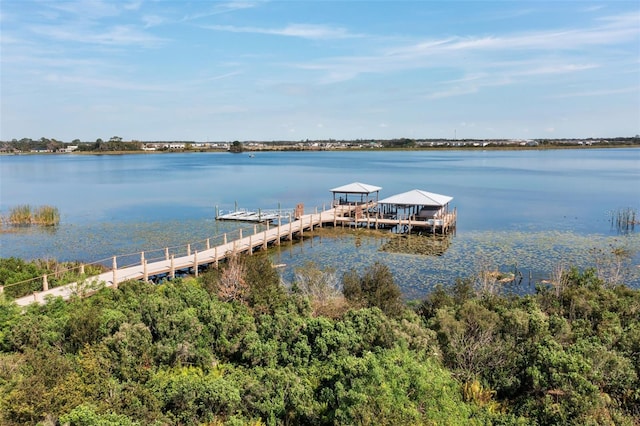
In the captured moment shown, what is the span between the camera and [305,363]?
966cm

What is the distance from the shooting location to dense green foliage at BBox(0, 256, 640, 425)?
7.39 m

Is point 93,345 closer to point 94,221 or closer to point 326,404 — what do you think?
point 326,404

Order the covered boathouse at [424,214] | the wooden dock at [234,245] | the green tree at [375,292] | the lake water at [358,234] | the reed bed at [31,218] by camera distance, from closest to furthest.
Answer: the green tree at [375,292] → the wooden dock at [234,245] → the lake water at [358,234] → the covered boathouse at [424,214] → the reed bed at [31,218]

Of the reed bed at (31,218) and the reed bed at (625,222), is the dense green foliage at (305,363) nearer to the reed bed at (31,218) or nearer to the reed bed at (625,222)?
the reed bed at (625,222)

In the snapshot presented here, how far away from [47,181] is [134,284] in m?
64.4

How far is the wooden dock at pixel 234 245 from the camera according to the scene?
16484mm

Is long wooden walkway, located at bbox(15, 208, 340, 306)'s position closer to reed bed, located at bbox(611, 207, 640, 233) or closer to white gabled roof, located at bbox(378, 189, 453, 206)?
white gabled roof, located at bbox(378, 189, 453, 206)

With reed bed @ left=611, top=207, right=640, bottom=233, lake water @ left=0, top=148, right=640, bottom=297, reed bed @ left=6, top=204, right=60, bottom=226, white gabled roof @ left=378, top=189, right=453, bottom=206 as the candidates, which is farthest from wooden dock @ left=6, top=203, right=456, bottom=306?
reed bed @ left=6, top=204, right=60, bottom=226

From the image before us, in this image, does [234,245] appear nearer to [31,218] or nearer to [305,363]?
[305,363]

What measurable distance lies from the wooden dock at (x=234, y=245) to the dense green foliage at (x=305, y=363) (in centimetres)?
350

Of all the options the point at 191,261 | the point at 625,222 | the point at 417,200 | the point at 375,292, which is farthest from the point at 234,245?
the point at 625,222

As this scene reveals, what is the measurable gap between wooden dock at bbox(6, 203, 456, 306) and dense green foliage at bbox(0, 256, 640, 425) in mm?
3501

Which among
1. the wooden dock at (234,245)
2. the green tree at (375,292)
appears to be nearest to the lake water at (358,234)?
the wooden dock at (234,245)

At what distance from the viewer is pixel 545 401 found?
26.5 ft
